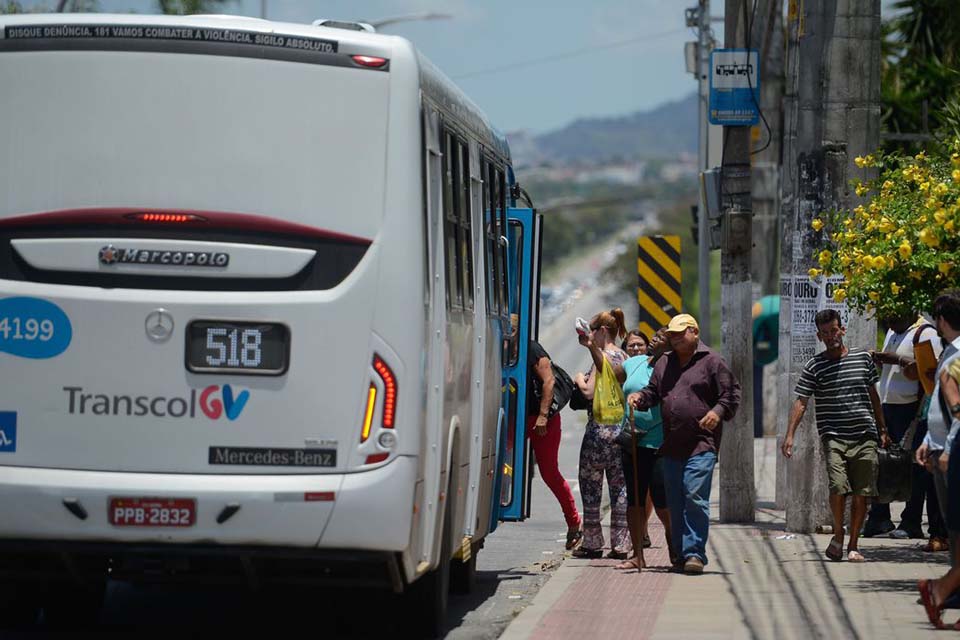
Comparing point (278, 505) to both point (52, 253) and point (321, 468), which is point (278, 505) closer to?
point (321, 468)

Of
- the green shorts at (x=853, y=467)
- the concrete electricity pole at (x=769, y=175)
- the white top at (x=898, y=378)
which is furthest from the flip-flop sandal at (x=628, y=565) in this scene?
the concrete electricity pole at (x=769, y=175)

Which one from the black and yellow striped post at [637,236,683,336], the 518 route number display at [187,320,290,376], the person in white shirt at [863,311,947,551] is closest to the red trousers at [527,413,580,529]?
the person in white shirt at [863,311,947,551]

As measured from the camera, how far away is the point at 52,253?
833 centimetres

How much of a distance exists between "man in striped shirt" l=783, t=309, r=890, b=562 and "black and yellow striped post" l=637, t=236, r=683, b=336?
9.25 meters

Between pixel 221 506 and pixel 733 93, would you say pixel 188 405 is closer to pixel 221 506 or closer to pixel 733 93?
pixel 221 506

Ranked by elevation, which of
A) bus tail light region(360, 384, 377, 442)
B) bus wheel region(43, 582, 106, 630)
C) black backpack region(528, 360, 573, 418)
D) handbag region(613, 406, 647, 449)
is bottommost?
bus wheel region(43, 582, 106, 630)

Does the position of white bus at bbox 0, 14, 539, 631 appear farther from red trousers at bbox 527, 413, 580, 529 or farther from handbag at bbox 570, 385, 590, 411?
handbag at bbox 570, 385, 590, 411

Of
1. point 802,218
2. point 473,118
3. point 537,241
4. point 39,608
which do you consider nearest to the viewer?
point 39,608

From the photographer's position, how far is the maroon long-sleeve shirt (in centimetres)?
1245

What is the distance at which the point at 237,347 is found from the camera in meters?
8.31

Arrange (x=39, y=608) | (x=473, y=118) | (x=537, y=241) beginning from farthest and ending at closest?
(x=537, y=241) < (x=473, y=118) < (x=39, y=608)

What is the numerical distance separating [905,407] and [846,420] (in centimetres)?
175

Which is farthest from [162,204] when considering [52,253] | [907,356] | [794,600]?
[907,356]

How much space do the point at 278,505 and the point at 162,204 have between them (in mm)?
1477
